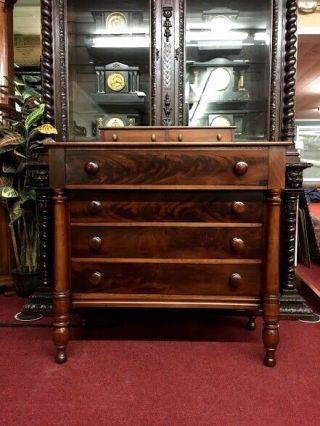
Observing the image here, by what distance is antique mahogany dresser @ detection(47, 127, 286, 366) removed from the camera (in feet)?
3.96

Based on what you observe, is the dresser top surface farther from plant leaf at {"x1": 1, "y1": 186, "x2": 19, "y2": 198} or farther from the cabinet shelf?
plant leaf at {"x1": 1, "y1": 186, "x2": 19, "y2": 198}

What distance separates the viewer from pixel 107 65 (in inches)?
71.0

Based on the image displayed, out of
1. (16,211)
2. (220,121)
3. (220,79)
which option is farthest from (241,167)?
(16,211)

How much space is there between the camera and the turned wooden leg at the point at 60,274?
1220 mm

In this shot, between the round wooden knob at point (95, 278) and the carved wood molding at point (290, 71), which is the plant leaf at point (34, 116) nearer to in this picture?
the round wooden knob at point (95, 278)

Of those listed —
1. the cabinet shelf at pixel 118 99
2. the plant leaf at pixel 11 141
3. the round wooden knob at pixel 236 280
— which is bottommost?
the round wooden knob at pixel 236 280

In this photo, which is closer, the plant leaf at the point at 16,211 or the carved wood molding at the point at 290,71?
the carved wood molding at the point at 290,71

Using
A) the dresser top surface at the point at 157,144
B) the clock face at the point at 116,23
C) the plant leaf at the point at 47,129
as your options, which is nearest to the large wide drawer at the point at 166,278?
the dresser top surface at the point at 157,144

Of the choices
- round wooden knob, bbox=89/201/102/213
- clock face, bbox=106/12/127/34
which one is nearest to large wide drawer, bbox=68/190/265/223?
round wooden knob, bbox=89/201/102/213

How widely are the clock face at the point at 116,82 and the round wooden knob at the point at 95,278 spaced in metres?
1.03

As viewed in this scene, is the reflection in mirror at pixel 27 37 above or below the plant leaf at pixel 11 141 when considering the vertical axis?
above

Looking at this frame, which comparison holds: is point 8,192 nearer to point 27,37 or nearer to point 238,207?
point 238,207

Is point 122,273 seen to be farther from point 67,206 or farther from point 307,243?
point 307,243

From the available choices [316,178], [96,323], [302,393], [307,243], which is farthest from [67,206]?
[316,178]
